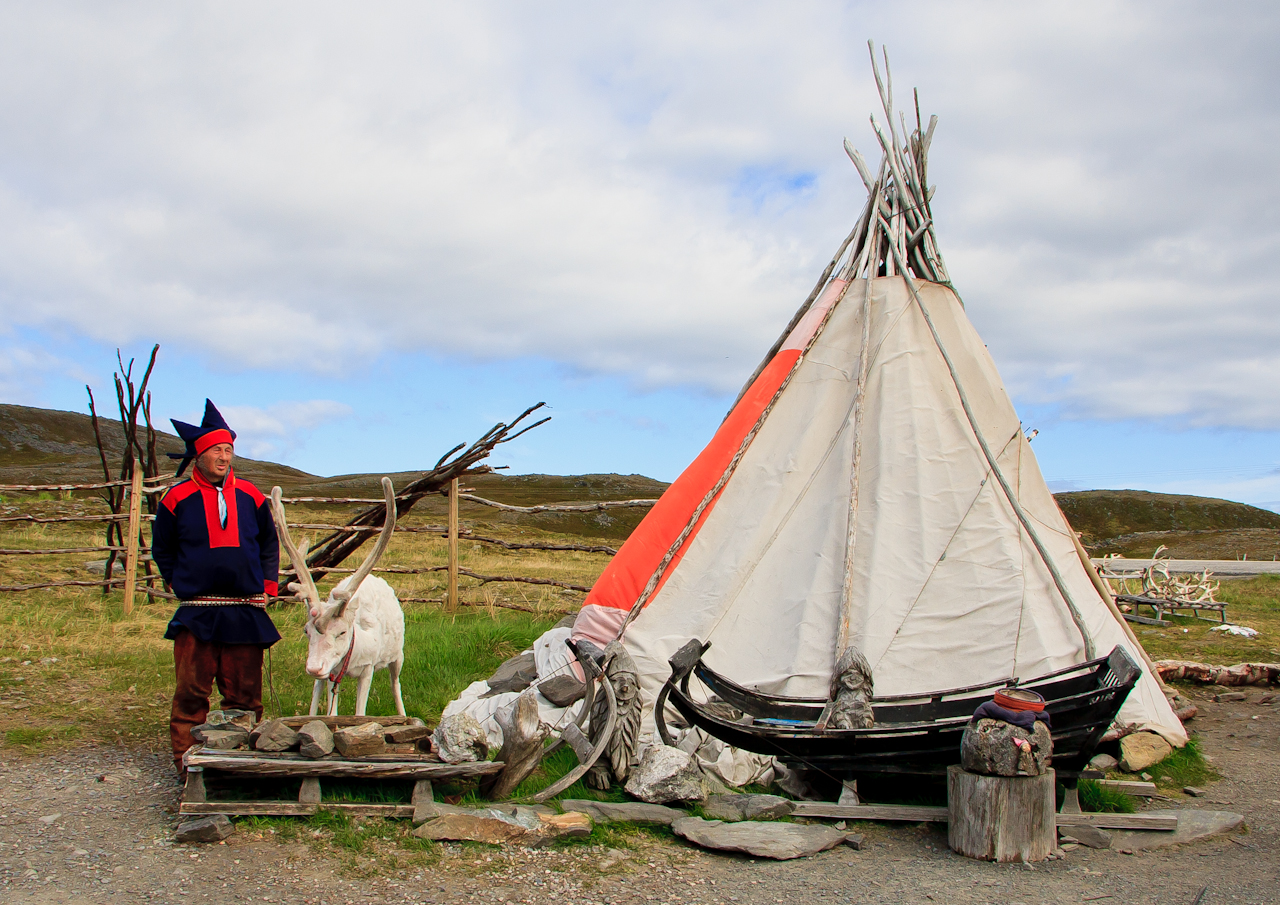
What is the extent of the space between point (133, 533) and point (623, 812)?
24.1 feet

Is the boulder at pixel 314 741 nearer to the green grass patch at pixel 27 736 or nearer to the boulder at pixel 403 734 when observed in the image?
the boulder at pixel 403 734

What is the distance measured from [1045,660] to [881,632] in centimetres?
93

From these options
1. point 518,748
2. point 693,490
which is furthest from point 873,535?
point 518,748

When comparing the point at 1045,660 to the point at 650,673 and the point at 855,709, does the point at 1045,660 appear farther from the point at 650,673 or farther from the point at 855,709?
the point at 650,673

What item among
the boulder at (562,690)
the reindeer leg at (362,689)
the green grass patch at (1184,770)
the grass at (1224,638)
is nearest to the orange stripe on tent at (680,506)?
the boulder at (562,690)

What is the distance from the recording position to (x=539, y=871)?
3.61 meters

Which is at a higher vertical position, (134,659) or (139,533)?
(139,533)

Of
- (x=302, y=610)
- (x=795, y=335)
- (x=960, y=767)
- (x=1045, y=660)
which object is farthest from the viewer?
(x=302, y=610)

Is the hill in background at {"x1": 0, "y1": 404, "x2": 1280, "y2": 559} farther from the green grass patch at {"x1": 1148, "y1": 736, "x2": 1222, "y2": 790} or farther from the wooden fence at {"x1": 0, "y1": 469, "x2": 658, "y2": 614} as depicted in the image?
the green grass patch at {"x1": 1148, "y1": 736, "x2": 1222, "y2": 790}

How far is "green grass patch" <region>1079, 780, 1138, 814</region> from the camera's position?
4488 mm

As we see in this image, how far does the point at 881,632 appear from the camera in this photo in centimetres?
541

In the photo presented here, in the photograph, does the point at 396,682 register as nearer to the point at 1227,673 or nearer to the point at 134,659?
the point at 134,659

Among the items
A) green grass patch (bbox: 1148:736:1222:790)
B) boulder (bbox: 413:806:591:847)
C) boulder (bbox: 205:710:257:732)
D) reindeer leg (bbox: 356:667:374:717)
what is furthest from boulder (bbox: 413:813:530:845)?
green grass patch (bbox: 1148:736:1222:790)

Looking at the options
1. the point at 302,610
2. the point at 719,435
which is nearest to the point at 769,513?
the point at 719,435
